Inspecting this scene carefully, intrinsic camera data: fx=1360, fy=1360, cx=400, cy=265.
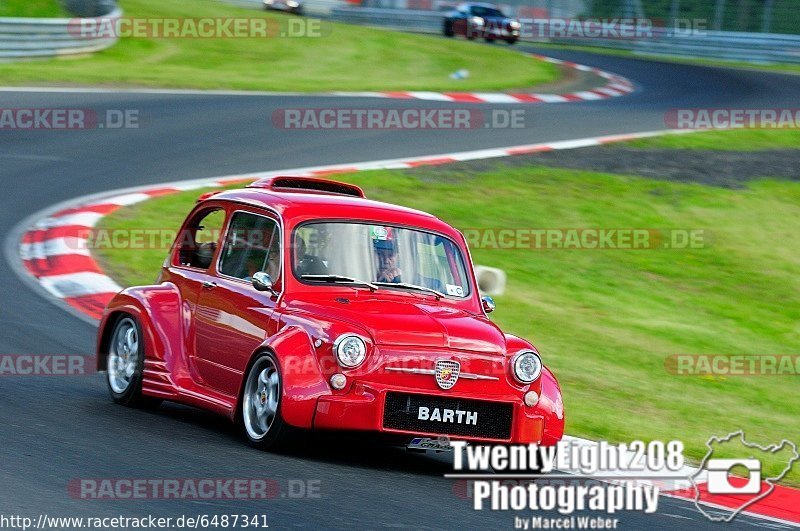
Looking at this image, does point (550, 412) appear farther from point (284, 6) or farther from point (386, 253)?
point (284, 6)

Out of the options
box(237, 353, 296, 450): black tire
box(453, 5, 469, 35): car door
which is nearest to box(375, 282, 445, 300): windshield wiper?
box(237, 353, 296, 450): black tire

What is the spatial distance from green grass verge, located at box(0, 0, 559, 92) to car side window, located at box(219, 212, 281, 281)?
14561 millimetres

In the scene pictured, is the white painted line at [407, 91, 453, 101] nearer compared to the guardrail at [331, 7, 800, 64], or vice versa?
the white painted line at [407, 91, 453, 101]

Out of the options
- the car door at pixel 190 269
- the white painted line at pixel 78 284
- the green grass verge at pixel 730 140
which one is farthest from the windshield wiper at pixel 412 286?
the green grass verge at pixel 730 140

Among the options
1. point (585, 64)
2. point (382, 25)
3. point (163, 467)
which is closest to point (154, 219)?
point (163, 467)

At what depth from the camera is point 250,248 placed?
25.8 ft

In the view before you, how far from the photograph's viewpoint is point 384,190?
15.8m

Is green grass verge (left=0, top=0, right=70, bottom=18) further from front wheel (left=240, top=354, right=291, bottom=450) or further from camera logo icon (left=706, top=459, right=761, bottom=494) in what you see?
camera logo icon (left=706, top=459, right=761, bottom=494)

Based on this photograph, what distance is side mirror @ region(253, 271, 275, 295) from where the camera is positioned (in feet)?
24.0

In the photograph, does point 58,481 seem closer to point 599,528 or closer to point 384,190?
point 599,528

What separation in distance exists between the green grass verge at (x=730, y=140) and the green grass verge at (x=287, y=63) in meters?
6.11

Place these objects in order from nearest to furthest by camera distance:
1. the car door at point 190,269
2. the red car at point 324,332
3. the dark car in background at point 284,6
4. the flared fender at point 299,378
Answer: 1. the flared fender at point 299,378
2. the red car at point 324,332
3. the car door at point 190,269
4. the dark car in background at point 284,6

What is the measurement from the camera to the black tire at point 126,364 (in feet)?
26.4

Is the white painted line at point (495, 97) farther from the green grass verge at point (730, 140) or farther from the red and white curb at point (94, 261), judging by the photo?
the red and white curb at point (94, 261)
